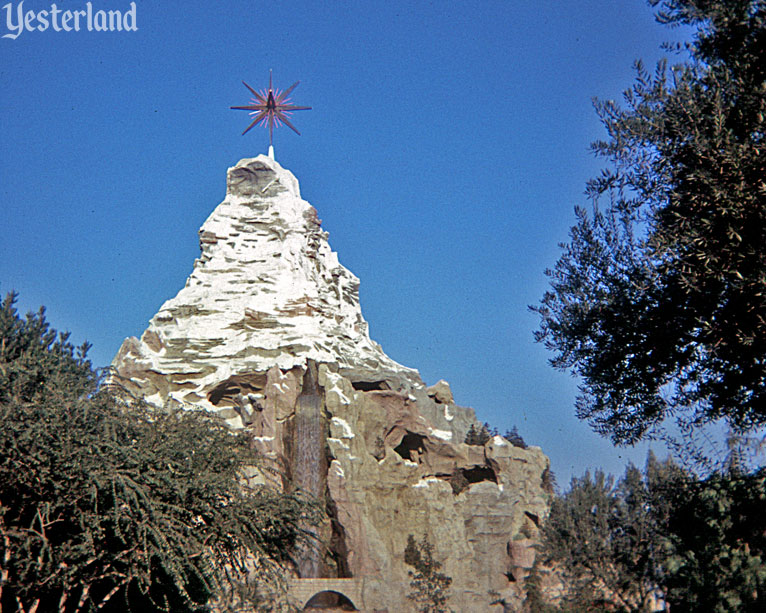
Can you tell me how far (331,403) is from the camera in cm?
4744

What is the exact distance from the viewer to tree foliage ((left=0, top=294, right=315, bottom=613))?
1298 cm

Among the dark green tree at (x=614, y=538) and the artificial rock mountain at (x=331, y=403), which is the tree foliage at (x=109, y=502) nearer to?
the dark green tree at (x=614, y=538)

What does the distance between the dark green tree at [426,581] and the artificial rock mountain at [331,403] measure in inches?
31.2

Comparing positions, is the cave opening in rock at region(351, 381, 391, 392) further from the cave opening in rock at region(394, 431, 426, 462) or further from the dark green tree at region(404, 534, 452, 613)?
the dark green tree at region(404, 534, 452, 613)

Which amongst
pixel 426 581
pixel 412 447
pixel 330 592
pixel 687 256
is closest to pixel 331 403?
pixel 412 447

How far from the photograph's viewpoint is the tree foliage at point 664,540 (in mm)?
13125

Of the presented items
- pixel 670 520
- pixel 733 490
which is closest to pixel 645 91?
→ pixel 733 490

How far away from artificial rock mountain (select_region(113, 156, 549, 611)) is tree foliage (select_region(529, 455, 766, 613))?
2243cm

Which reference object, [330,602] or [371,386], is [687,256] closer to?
[330,602]

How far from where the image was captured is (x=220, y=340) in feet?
186

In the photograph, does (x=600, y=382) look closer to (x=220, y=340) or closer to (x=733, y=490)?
(x=733, y=490)

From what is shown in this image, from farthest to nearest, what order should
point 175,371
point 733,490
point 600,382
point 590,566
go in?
point 175,371 → point 590,566 → point 733,490 → point 600,382

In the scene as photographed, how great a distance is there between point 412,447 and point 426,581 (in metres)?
12.8

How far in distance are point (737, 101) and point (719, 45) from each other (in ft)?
2.72
